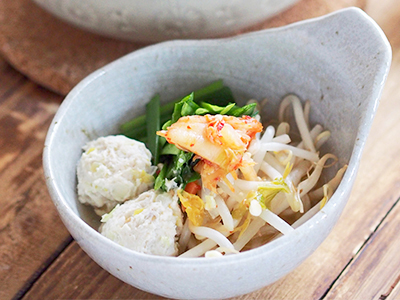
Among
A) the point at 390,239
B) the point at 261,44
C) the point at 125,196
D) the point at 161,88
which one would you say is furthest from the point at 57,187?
the point at 390,239

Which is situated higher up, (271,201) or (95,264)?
(271,201)

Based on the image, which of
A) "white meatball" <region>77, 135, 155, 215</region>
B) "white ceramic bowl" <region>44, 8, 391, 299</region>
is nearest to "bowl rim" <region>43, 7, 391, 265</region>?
"white ceramic bowl" <region>44, 8, 391, 299</region>

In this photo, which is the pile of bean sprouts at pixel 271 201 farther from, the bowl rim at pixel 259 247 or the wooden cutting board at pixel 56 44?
the wooden cutting board at pixel 56 44

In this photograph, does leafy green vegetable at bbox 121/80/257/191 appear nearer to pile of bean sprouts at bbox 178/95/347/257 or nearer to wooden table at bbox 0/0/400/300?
pile of bean sprouts at bbox 178/95/347/257

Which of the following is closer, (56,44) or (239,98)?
(239,98)

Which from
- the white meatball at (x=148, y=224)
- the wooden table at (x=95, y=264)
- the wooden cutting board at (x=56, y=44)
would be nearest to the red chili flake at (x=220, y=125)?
the white meatball at (x=148, y=224)

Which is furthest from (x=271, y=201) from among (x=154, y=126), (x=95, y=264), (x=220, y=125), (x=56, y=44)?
(x=56, y=44)

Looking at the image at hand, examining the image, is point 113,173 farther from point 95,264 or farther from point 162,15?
point 162,15
